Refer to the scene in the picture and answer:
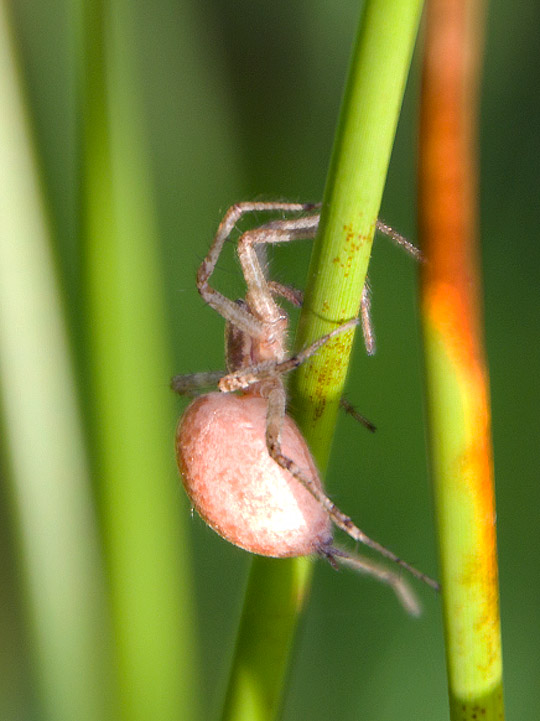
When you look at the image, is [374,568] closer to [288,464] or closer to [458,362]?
[288,464]

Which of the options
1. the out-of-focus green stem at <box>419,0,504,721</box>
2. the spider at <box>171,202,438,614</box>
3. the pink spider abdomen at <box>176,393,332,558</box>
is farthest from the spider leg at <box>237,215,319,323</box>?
the out-of-focus green stem at <box>419,0,504,721</box>

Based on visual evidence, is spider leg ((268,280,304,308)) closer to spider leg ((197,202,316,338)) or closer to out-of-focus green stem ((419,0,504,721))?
spider leg ((197,202,316,338))

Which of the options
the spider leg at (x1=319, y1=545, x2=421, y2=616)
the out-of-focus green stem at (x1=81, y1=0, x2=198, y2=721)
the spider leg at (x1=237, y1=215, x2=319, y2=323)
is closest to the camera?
the out-of-focus green stem at (x1=81, y1=0, x2=198, y2=721)

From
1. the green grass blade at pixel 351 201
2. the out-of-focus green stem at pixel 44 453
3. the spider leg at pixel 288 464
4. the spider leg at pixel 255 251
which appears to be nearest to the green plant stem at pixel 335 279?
the green grass blade at pixel 351 201

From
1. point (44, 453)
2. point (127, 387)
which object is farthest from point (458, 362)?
point (44, 453)

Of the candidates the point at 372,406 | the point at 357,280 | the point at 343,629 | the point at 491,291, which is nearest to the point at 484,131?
the point at 491,291
